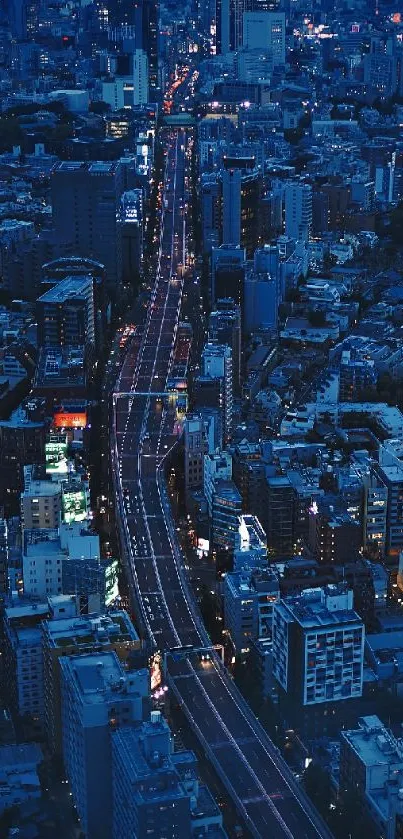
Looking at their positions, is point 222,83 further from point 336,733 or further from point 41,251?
point 336,733

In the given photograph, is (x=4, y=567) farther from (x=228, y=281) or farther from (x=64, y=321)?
(x=228, y=281)

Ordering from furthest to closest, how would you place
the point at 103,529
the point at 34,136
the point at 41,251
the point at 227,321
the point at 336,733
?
the point at 34,136
the point at 41,251
the point at 227,321
the point at 103,529
the point at 336,733

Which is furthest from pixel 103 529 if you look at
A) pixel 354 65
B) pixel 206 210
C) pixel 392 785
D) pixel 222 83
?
pixel 354 65

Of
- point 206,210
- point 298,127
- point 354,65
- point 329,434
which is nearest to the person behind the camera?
point 329,434

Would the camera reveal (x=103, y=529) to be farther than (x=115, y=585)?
Yes

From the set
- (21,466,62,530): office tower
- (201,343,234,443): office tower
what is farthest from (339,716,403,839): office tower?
(201,343,234,443): office tower

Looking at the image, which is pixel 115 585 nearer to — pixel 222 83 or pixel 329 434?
pixel 329 434
